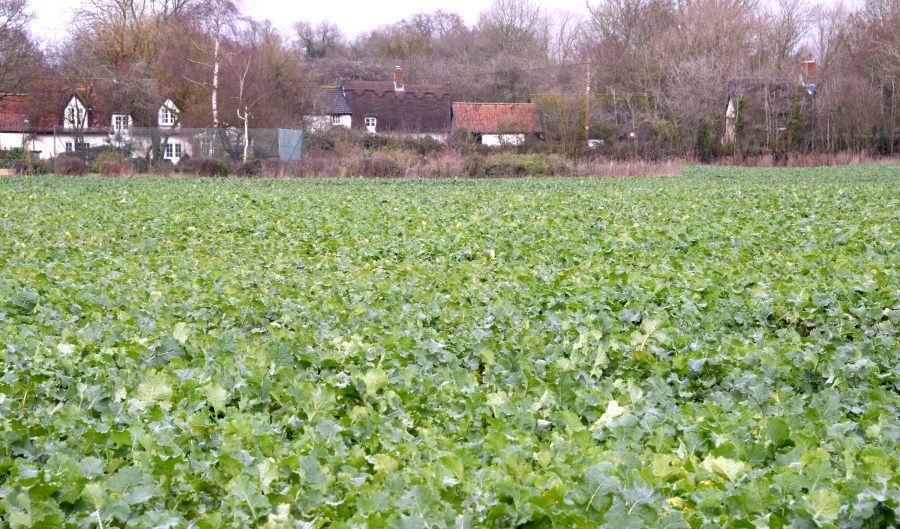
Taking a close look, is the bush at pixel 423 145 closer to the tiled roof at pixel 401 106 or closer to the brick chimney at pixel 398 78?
the tiled roof at pixel 401 106

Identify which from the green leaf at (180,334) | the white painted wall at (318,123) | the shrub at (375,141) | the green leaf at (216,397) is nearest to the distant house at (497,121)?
the shrub at (375,141)

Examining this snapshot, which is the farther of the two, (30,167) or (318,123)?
(318,123)

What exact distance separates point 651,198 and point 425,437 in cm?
1911

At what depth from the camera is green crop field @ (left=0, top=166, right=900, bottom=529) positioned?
3.18 meters

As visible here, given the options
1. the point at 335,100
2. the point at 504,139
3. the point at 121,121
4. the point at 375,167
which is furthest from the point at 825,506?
the point at 335,100

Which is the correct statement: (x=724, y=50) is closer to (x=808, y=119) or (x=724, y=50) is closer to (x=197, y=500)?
(x=808, y=119)

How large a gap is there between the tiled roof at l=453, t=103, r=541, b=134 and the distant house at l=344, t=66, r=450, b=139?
8.15 ft

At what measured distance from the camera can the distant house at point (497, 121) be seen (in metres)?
52.9

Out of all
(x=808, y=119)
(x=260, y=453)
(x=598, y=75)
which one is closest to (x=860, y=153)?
(x=808, y=119)

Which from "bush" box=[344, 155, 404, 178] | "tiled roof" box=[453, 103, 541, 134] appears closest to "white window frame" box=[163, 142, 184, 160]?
"bush" box=[344, 155, 404, 178]

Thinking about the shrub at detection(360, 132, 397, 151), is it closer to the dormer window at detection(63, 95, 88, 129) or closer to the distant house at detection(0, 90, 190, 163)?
the distant house at detection(0, 90, 190, 163)

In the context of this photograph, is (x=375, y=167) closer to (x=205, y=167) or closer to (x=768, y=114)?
(x=205, y=167)

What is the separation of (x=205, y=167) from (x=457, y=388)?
117ft

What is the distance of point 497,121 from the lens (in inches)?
2330
